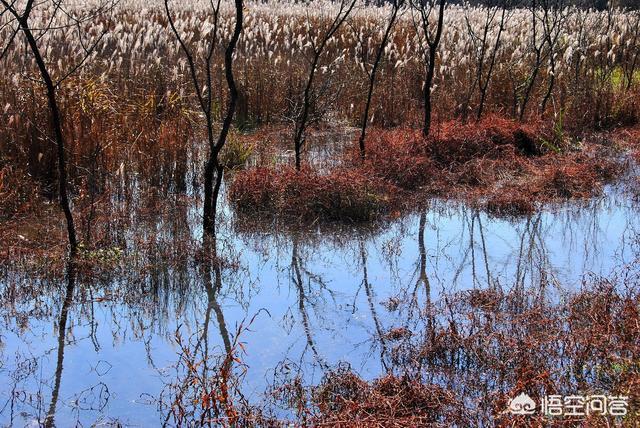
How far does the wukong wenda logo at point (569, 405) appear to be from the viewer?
3.20 m

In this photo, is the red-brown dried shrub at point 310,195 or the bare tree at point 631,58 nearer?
the red-brown dried shrub at point 310,195

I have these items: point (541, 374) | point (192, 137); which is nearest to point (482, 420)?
point (541, 374)

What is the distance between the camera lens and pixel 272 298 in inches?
188

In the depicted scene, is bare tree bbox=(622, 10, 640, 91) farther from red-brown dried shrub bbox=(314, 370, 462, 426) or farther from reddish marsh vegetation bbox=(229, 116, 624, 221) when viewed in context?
red-brown dried shrub bbox=(314, 370, 462, 426)

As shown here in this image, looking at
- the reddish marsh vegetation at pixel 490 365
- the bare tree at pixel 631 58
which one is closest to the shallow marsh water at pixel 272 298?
the reddish marsh vegetation at pixel 490 365

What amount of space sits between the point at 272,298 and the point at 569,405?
199 cm

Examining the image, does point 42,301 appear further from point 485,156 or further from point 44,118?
point 485,156

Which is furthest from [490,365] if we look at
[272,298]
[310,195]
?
[310,195]

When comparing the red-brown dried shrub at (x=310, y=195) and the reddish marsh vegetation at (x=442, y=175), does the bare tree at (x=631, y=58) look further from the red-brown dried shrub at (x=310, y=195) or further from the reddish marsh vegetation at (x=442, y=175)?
the red-brown dried shrub at (x=310, y=195)

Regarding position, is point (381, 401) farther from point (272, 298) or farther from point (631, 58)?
point (631, 58)

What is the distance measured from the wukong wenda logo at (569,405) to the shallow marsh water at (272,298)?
2.55 ft

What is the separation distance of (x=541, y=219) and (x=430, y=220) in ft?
2.83

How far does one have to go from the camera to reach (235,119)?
29.5 ft

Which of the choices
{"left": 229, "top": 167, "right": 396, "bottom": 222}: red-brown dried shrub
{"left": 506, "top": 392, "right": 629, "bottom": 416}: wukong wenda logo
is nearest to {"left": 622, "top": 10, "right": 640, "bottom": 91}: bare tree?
{"left": 229, "top": 167, "right": 396, "bottom": 222}: red-brown dried shrub
